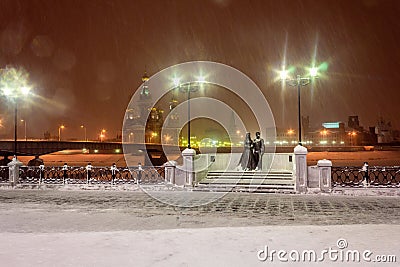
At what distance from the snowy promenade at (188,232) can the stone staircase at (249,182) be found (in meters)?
4.18

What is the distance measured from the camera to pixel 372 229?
913 cm

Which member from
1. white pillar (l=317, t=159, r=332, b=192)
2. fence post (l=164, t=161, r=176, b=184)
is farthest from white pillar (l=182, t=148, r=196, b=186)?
white pillar (l=317, t=159, r=332, b=192)

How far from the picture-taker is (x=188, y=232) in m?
8.99

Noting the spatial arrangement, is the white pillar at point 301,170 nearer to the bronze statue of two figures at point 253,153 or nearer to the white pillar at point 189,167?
the bronze statue of two figures at point 253,153

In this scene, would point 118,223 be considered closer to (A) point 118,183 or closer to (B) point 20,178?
(A) point 118,183

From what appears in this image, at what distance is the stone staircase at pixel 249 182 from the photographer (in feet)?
62.8

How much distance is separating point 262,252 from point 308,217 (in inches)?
184

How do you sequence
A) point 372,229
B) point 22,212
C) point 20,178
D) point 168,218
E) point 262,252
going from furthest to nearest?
point 20,178 < point 22,212 < point 168,218 < point 372,229 < point 262,252

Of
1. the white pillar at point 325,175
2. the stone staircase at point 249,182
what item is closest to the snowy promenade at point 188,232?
the white pillar at point 325,175

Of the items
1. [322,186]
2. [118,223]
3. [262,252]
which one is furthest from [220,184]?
[262,252]

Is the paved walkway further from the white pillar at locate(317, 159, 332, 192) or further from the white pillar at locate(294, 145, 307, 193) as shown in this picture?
the white pillar at locate(317, 159, 332, 192)

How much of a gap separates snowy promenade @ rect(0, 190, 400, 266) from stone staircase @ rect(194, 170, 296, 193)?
13.7ft

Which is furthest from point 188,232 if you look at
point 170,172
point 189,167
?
point 170,172

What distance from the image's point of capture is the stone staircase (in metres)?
19.2
